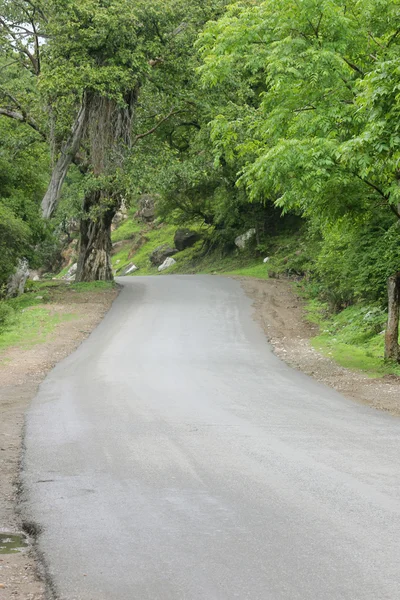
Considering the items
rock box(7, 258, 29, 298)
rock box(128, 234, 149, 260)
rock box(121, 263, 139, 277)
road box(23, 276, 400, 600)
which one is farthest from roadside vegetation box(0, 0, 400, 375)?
rock box(128, 234, 149, 260)

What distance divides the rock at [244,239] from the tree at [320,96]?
98.8 feet

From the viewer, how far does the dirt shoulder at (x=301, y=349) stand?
39.0 feet

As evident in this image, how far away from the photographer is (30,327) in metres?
20.8

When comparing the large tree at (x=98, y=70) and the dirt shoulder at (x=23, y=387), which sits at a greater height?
the large tree at (x=98, y=70)

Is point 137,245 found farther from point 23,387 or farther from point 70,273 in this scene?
point 23,387

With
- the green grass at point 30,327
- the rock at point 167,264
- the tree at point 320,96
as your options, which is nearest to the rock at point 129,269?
the rock at point 167,264

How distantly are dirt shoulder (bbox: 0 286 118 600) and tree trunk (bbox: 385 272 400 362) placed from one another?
7.39 m

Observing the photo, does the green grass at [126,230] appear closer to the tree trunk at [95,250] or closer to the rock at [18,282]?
the tree trunk at [95,250]

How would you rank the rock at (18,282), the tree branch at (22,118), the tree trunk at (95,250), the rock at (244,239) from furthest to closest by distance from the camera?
1. the rock at (244,239)
2. the tree trunk at (95,250)
3. the rock at (18,282)
4. the tree branch at (22,118)

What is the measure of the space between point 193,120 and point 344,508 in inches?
1143

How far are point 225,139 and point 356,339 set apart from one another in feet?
21.5

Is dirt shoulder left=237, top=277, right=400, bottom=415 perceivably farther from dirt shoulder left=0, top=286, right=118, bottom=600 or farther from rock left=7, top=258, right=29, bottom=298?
rock left=7, top=258, right=29, bottom=298

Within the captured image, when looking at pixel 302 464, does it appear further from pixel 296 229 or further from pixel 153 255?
pixel 153 255

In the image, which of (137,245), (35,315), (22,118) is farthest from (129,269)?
(35,315)
